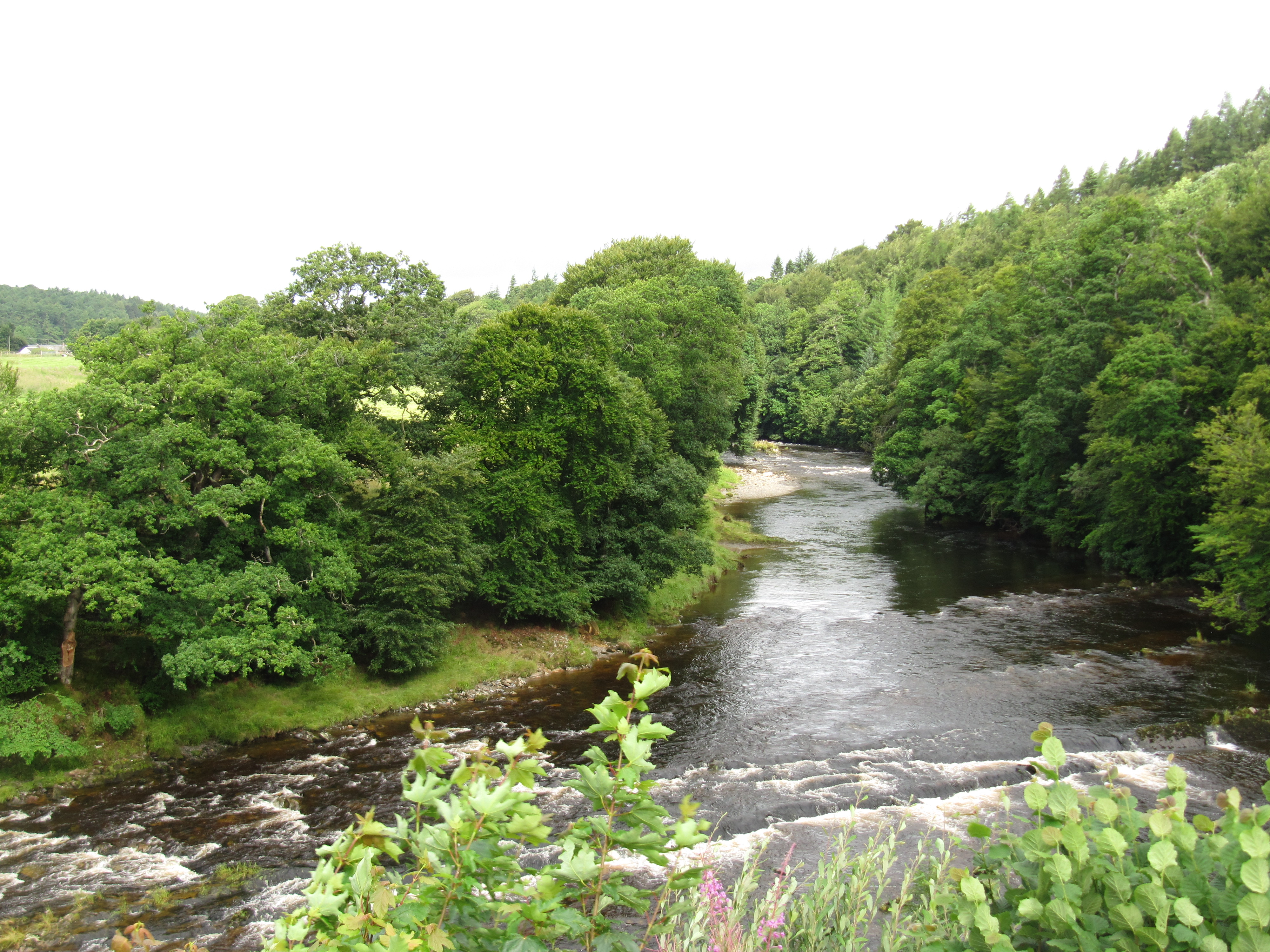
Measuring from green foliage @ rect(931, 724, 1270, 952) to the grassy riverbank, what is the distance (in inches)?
806

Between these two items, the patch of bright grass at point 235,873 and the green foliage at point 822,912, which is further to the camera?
the patch of bright grass at point 235,873

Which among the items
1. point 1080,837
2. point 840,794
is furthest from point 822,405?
point 1080,837

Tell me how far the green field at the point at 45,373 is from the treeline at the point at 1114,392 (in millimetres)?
35152

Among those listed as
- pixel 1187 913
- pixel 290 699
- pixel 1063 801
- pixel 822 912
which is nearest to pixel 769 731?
pixel 290 699

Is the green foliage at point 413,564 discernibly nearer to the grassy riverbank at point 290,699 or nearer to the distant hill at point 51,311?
the grassy riverbank at point 290,699

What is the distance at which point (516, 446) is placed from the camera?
28.0 metres

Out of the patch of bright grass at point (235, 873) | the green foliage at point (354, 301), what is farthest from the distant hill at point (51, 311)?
the patch of bright grass at point (235, 873)

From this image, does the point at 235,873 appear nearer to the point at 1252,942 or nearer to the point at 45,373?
the point at 1252,942

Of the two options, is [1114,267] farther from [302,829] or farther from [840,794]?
[302,829]

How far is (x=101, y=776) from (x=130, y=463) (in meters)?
7.15

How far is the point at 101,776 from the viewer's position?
1825 centimetres

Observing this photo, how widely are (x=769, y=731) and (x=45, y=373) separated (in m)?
26.5

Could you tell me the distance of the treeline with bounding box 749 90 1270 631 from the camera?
90.7ft

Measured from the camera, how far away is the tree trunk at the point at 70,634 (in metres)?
19.1
